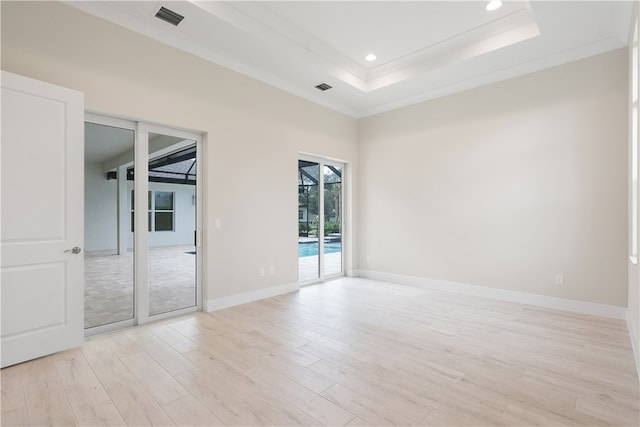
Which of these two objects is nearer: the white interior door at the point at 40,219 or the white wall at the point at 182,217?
the white interior door at the point at 40,219

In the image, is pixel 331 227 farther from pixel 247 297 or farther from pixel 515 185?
pixel 515 185

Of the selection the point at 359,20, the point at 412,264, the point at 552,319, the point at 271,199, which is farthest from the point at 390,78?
the point at 552,319

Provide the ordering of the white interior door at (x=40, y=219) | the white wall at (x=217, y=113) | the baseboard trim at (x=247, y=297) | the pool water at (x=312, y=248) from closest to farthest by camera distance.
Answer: the white interior door at (x=40, y=219) → the white wall at (x=217, y=113) → the baseboard trim at (x=247, y=297) → the pool water at (x=312, y=248)

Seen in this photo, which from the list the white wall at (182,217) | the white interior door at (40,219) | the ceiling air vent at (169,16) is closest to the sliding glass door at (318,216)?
the white wall at (182,217)

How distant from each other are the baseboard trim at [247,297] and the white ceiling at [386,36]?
3.16 metres

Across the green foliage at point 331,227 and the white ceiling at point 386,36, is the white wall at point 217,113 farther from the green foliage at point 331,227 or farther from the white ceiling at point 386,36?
the green foliage at point 331,227

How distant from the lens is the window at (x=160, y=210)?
3729 millimetres

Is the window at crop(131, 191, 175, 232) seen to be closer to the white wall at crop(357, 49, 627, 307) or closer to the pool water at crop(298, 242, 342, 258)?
the pool water at crop(298, 242, 342, 258)

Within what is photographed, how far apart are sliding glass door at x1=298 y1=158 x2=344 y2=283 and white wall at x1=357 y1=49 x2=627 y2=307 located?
2.46ft

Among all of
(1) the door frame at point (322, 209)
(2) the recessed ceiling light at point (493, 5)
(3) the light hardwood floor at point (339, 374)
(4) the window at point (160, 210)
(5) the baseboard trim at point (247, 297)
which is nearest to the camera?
(3) the light hardwood floor at point (339, 374)

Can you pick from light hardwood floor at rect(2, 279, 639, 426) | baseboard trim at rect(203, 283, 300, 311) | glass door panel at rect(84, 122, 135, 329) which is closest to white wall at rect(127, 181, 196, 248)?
glass door panel at rect(84, 122, 135, 329)

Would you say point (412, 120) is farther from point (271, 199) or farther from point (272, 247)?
point (272, 247)

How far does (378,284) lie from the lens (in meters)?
5.57

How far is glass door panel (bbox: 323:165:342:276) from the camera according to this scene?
596cm
